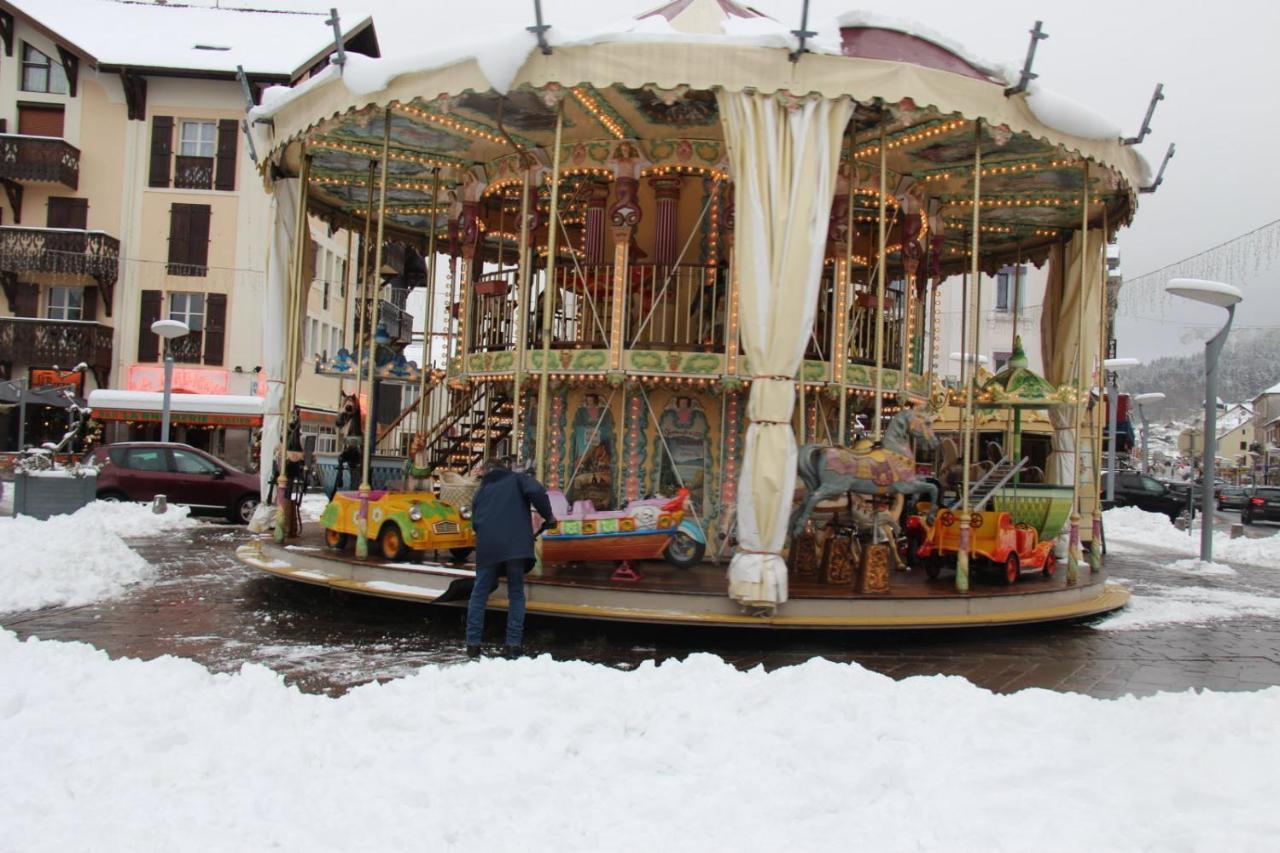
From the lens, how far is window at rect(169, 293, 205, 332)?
37000mm

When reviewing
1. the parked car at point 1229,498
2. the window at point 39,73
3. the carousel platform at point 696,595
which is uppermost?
the window at point 39,73

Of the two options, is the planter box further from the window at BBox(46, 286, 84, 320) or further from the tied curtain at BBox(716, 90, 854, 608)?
the window at BBox(46, 286, 84, 320)

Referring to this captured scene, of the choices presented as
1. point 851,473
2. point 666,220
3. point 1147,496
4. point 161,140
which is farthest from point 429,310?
point 1147,496

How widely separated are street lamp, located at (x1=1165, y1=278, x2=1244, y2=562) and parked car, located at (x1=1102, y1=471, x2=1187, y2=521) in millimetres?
19023

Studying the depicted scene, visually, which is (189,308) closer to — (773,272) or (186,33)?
(186,33)

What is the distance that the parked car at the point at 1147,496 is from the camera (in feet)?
124

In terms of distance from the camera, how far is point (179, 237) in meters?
37.2

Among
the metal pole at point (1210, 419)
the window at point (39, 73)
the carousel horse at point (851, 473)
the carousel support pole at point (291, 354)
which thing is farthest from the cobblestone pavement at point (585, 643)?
the window at point (39, 73)

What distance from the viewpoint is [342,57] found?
11.1m

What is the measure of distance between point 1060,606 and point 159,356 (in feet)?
108

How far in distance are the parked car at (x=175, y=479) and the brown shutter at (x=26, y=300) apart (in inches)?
682

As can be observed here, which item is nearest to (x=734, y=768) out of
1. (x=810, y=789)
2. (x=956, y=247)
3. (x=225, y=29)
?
(x=810, y=789)

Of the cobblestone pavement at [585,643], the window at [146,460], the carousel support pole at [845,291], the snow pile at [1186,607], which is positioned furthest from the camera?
the window at [146,460]

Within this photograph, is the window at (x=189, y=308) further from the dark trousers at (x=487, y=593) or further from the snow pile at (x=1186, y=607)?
the snow pile at (x=1186, y=607)
